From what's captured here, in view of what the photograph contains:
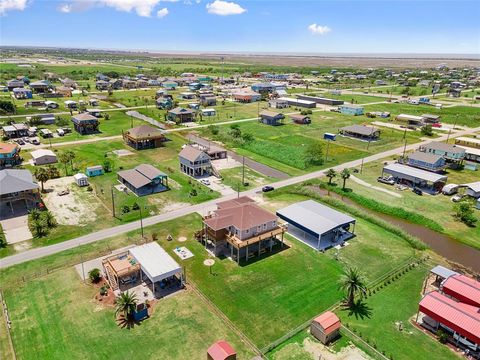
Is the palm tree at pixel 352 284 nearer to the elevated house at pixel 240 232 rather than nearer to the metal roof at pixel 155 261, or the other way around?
the elevated house at pixel 240 232

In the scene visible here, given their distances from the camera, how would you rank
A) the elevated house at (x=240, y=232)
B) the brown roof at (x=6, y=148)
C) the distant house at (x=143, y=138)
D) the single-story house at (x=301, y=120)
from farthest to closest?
the single-story house at (x=301, y=120) < the distant house at (x=143, y=138) < the brown roof at (x=6, y=148) < the elevated house at (x=240, y=232)

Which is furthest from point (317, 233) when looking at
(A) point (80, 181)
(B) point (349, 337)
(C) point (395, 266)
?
(A) point (80, 181)

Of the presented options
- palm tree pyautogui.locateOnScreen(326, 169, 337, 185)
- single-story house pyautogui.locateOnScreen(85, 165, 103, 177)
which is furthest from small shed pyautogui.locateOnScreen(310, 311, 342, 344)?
single-story house pyautogui.locateOnScreen(85, 165, 103, 177)

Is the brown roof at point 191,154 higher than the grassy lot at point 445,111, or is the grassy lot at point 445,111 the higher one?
the grassy lot at point 445,111

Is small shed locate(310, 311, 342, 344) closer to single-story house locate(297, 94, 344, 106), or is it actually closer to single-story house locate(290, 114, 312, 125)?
single-story house locate(290, 114, 312, 125)

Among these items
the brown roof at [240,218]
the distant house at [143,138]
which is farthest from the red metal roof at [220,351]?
the distant house at [143,138]

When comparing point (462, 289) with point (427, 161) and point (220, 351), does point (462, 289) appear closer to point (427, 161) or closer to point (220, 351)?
point (220, 351)
